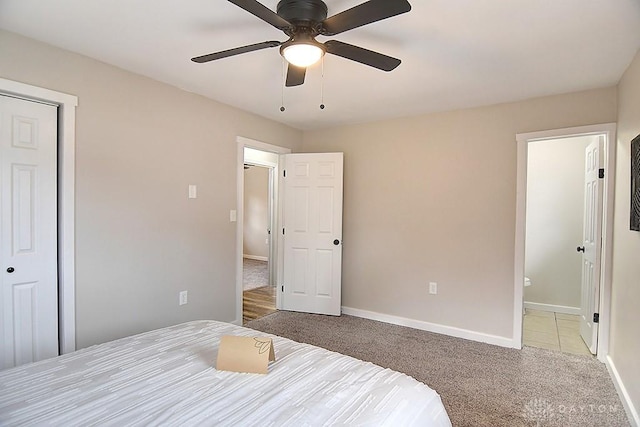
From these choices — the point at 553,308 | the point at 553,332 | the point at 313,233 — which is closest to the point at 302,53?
the point at 313,233

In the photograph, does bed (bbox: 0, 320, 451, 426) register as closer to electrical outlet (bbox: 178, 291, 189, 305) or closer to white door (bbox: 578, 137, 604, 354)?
electrical outlet (bbox: 178, 291, 189, 305)

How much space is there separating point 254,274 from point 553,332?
482 cm

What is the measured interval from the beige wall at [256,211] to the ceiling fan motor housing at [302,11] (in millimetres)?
6574

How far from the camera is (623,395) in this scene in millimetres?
2277

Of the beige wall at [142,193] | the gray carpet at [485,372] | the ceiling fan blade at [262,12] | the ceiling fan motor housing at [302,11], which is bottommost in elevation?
the gray carpet at [485,372]

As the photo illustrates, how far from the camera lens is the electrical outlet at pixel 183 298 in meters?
3.15

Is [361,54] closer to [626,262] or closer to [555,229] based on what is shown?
[626,262]

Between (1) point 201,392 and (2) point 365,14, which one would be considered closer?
(1) point 201,392

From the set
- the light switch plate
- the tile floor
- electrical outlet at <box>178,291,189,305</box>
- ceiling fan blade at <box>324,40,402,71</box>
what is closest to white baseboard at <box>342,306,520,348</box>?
the tile floor

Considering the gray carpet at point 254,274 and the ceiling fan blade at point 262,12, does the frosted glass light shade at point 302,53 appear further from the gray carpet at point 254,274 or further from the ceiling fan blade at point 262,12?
the gray carpet at point 254,274

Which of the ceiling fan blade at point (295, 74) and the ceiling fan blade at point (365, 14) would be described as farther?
the ceiling fan blade at point (295, 74)

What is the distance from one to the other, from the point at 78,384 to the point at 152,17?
1.86 meters

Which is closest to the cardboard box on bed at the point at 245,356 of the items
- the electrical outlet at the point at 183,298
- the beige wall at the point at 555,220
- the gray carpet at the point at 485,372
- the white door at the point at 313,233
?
the gray carpet at the point at 485,372

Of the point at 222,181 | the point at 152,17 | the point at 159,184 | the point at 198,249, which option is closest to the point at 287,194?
the point at 222,181
